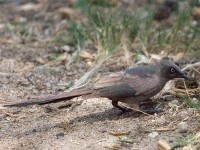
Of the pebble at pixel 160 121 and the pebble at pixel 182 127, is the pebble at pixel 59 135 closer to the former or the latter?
the pebble at pixel 160 121

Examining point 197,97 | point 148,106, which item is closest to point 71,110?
point 148,106

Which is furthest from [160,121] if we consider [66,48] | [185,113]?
[66,48]

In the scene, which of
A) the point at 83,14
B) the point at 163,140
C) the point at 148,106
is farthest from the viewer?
the point at 83,14

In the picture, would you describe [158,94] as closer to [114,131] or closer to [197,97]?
[197,97]

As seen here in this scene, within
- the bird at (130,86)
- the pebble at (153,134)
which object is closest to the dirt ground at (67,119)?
the pebble at (153,134)

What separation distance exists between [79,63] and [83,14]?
149cm

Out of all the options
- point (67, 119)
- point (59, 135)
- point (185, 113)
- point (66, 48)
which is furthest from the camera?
point (66, 48)

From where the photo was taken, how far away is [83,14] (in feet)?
23.8

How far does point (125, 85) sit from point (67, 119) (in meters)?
0.48

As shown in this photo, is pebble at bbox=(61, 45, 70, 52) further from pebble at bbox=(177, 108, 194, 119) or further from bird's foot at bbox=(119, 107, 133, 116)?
pebble at bbox=(177, 108, 194, 119)

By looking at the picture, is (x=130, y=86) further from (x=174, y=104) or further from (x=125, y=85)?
(x=174, y=104)

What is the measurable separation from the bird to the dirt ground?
0.47 ft

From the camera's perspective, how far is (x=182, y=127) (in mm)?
4184

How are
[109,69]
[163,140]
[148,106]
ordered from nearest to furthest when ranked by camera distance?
[163,140] → [148,106] → [109,69]
